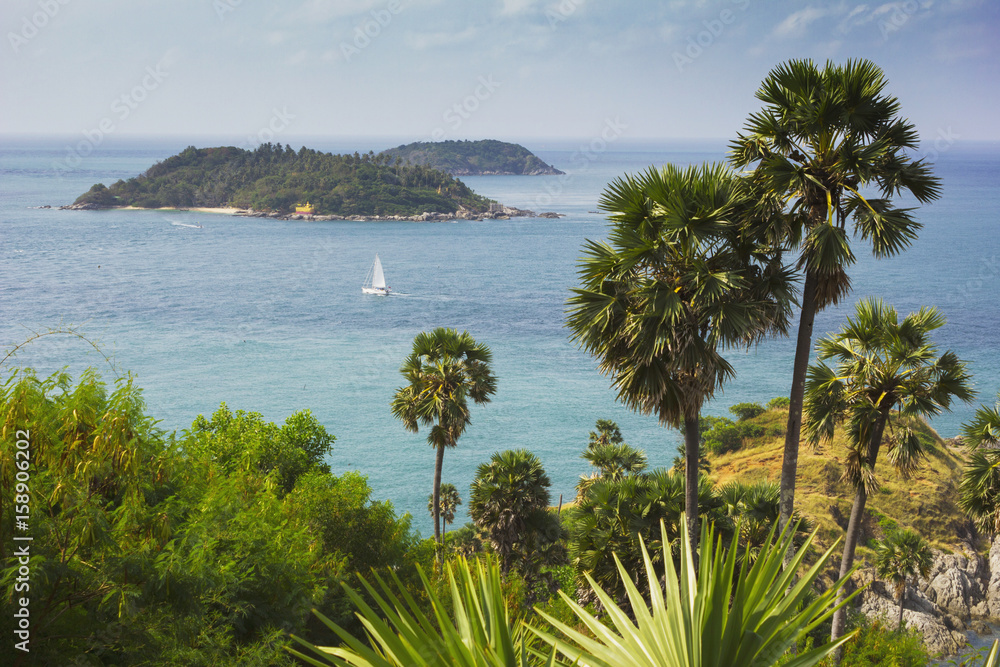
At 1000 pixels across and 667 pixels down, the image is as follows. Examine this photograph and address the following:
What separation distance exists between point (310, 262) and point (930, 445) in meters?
86.8

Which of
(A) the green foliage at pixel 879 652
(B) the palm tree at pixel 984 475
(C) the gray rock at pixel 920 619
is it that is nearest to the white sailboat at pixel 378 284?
(C) the gray rock at pixel 920 619

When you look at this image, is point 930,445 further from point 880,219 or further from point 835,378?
point 880,219

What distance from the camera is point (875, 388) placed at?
39.1 ft

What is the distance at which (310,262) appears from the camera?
4168 inches

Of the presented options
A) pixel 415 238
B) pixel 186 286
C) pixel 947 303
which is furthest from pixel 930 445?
pixel 415 238

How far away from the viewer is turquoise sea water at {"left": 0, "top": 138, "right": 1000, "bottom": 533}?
173 feet

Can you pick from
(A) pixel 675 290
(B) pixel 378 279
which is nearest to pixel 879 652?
(A) pixel 675 290

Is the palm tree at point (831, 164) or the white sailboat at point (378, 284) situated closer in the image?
the palm tree at point (831, 164)

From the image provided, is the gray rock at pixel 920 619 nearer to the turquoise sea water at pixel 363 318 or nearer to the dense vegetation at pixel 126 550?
the turquoise sea water at pixel 363 318

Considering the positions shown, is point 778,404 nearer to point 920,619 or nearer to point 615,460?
point 920,619

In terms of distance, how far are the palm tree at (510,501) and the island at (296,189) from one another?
132875 mm

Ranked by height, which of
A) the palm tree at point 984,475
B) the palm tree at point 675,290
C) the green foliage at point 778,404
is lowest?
the green foliage at point 778,404

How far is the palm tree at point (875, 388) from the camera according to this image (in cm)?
1161

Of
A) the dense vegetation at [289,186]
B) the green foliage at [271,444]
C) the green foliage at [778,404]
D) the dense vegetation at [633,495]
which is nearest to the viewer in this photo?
the dense vegetation at [633,495]
